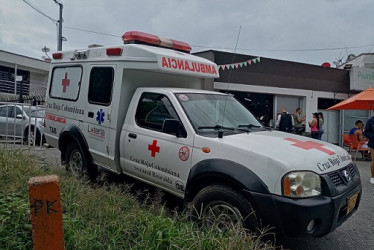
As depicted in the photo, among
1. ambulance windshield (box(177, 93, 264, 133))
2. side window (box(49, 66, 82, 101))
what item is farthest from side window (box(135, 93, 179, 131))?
side window (box(49, 66, 82, 101))

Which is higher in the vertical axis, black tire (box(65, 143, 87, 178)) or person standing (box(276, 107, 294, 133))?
person standing (box(276, 107, 294, 133))

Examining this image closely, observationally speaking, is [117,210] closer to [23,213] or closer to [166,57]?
[23,213]

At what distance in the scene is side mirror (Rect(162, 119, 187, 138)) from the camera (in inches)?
143

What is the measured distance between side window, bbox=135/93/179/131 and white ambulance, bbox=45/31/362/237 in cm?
1

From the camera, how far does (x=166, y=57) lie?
15.0 ft

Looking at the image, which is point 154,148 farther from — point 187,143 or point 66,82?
point 66,82

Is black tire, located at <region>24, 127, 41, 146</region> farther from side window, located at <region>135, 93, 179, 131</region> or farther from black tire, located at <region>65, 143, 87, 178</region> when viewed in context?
side window, located at <region>135, 93, 179, 131</region>

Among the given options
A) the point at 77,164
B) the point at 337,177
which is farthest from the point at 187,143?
the point at 77,164

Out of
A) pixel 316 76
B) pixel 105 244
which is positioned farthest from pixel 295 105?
pixel 105 244

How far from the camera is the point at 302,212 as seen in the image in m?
2.79

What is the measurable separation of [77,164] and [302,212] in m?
4.21

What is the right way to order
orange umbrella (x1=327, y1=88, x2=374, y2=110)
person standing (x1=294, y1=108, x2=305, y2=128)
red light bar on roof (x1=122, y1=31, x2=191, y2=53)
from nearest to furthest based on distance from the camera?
1. red light bar on roof (x1=122, y1=31, x2=191, y2=53)
2. orange umbrella (x1=327, y1=88, x2=374, y2=110)
3. person standing (x1=294, y1=108, x2=305, y2=128)

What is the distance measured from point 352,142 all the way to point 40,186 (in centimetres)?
1117

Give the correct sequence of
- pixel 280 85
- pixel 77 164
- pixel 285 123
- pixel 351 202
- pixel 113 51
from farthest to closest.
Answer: pixel 280 85 < pixel 285 123 < pixel 77 164 < pixel 113 51 < pixel 351 202
